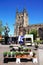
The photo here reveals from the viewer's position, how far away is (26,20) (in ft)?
443

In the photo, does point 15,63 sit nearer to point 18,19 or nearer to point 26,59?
point 26,59

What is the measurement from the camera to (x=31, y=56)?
58.0 ft

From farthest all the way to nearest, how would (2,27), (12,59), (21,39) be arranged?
(2,27) → (21,39) → (12,59)

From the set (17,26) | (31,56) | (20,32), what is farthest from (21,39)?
(17,26)

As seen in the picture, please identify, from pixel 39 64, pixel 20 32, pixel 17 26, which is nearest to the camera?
pixel 39 64

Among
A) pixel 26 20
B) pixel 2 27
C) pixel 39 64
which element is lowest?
pixel 39 64

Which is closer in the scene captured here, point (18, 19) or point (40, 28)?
point (40, 28)

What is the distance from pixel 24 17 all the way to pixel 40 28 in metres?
31.9

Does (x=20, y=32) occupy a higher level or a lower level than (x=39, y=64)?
higher

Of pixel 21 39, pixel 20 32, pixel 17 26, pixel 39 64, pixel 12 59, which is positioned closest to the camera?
pixel 39 64

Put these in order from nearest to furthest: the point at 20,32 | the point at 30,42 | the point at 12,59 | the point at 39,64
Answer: the point at 39,64 → the point at 12,59 → the point at 30,42 → the point at 20,32

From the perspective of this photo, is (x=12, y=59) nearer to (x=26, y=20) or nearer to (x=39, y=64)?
(x=39, y=64)

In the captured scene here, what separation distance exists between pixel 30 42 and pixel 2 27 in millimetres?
21216

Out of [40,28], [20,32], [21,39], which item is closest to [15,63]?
[21,39]
